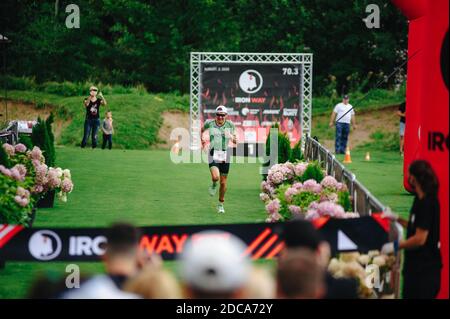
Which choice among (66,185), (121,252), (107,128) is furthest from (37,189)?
(107,128)

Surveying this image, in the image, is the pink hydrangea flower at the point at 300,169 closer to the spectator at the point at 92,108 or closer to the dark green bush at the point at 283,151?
the dark green bush at the point at 283,151

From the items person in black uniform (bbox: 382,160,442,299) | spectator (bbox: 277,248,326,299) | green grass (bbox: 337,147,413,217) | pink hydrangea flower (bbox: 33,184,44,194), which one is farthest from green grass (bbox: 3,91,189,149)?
spectator (bbox: 277,248,326,299)

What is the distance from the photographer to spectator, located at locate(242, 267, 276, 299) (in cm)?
638

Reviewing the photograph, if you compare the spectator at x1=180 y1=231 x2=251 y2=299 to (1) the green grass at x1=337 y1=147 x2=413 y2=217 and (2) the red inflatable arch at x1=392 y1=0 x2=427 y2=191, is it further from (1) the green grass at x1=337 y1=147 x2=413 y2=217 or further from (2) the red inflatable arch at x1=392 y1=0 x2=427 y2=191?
(1) the green grass at x1=337 y1=147 x2=413 y2=217

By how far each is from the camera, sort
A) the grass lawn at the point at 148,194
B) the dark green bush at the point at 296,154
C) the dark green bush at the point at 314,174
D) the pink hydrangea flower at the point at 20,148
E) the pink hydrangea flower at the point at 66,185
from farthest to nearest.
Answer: the dark green bush at the point at 296,154 < the pink hydrangea flower at the point at 66,185 < the pink hydrangea flower at the point at 20,148 < the grass lawn at the point at 148,194 < the dark green bush at the point at 314,174

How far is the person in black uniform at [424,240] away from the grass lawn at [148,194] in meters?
4.65

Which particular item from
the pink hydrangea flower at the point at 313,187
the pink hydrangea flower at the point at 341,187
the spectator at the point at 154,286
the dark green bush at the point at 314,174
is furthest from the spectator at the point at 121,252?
the dark green bush at the point at 314,174

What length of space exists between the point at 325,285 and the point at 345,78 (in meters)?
51.3

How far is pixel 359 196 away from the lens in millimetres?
12531

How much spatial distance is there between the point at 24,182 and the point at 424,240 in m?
7.62

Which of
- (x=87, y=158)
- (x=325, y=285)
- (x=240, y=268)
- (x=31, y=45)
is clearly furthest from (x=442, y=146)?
(x=31, y=45)

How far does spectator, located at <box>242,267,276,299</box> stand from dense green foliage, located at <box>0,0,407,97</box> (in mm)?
48343

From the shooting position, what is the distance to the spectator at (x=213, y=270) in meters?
5.97
